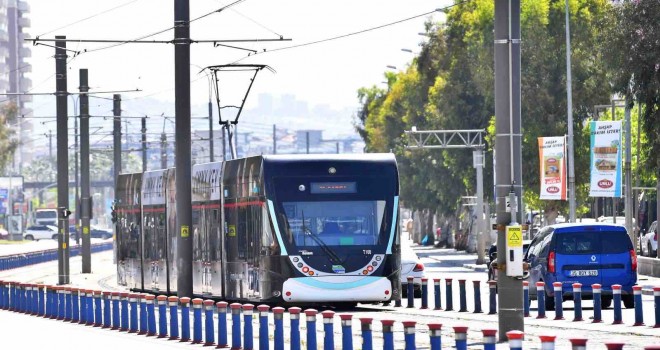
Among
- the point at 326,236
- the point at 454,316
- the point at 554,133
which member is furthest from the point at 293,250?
the point at 554,133

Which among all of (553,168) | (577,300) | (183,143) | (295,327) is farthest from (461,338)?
(553,168)

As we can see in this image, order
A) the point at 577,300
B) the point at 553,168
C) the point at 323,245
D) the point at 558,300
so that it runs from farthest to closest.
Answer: the point at 553,168, the point at 323,245, the point at 558,300, the point at 577,300

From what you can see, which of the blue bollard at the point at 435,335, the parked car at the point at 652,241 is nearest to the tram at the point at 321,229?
the blue bollard at the point at 435,335

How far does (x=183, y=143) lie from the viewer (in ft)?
124

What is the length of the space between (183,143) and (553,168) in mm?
20764

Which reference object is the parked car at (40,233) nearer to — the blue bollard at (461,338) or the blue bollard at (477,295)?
the blue bollard at (477,295)

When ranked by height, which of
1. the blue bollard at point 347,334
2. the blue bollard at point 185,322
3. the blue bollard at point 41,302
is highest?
the blue bollard at point 347,334

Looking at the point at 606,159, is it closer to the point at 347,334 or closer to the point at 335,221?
the point at 335,221

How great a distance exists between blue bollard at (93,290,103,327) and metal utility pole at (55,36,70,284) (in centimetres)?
2072

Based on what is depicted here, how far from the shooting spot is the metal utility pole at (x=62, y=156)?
179ft

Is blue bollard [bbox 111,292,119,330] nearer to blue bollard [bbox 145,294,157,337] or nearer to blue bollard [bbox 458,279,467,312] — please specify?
blue bollard [bbox 145,294,157,337]

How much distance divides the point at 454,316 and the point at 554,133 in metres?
40.2

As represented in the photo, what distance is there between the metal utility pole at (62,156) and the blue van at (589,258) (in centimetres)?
2363

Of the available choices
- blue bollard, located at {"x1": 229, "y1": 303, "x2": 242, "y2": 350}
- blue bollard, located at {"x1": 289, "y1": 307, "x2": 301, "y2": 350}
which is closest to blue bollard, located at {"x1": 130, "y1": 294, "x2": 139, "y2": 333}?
blue bollard, located at {"x1": 229, "y1": 303, "x2": 242, "y2": 350}
